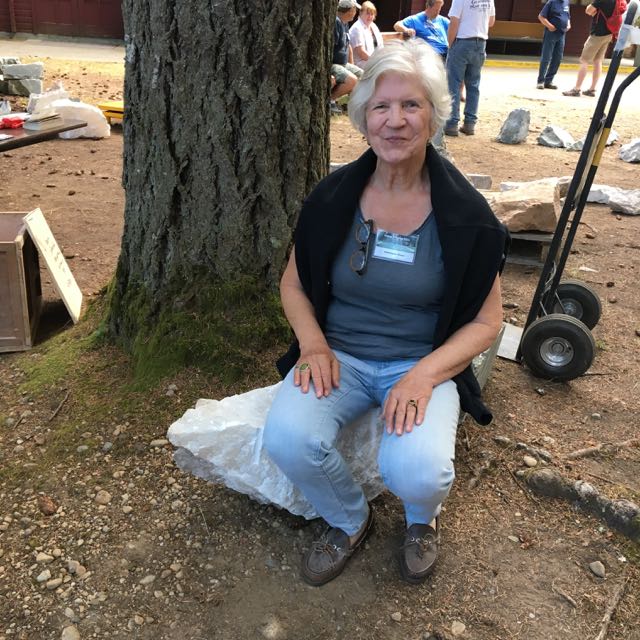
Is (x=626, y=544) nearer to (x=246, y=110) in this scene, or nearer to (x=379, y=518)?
(x=379, y=518)

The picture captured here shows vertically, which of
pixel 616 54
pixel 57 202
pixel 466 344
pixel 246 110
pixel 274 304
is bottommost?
pixel 57 202

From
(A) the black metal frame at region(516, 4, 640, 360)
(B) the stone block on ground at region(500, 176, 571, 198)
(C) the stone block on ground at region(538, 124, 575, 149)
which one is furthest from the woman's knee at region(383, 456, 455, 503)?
(C) the stone block on ground at region(538, 124, 575, 149)

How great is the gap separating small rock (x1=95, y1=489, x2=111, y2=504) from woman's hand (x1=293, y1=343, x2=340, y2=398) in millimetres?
820

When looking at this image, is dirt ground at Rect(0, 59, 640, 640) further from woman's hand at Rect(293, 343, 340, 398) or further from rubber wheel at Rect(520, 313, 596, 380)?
woman's hand at Rect(293, 343, 340, 398)

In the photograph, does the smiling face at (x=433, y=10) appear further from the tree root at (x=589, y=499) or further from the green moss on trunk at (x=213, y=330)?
the tree root at (x=589, y=499)

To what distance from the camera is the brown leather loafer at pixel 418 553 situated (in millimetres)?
2084

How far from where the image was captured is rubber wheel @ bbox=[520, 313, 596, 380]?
10.0 feet

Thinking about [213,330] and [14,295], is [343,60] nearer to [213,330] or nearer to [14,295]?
[14,295]

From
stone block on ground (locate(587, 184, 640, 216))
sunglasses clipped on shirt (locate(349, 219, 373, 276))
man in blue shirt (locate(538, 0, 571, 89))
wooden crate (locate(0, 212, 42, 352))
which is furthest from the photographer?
man in blue shirt (locate(538, 0, 571, 89))

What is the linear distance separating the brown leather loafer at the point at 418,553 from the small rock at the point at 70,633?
97 centimetres

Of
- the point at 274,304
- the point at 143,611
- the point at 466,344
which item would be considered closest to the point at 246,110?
the point at 274,304

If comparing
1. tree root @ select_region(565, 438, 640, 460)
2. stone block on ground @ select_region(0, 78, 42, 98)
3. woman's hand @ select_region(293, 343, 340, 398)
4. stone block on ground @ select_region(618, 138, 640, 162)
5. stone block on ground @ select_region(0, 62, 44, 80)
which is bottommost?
stone block on ground @ select_region(0, 78, 42, 98)

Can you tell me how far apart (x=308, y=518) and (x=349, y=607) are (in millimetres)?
339

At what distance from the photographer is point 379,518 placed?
233 centimetres
